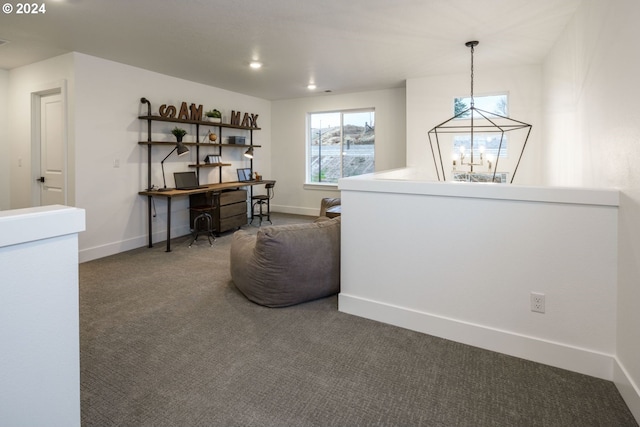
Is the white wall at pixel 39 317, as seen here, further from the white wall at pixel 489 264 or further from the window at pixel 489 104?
the window at pixel 489 104

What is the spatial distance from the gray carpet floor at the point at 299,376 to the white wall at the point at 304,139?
4270mm

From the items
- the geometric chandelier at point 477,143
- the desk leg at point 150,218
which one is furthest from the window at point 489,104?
the desk leg at point 150,218

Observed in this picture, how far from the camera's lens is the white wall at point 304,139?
6.36m

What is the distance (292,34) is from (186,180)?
288 centimetres

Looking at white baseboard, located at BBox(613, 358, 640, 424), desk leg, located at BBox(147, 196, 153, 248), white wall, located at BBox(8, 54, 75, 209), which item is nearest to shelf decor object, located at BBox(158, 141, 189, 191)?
desk leg, located at BBox(147, 196, 153, 248)

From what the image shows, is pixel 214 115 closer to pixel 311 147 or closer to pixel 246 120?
pixel 246 120

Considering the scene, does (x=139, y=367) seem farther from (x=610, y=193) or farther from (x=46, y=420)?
(x=610, y=193)

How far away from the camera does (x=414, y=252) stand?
2.45 m

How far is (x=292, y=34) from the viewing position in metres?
3.56

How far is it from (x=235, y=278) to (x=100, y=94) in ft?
10.0

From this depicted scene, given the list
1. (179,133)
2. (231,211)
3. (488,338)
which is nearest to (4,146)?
(179,133)

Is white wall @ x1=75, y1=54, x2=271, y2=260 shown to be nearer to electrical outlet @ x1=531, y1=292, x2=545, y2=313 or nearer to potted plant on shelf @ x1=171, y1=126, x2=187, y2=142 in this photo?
potted plant on shelf @ x1=171, y1=126, x2=187, y2=142

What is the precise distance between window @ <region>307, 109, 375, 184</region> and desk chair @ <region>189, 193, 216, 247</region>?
2.62 m

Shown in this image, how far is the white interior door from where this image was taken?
4484 millimetres
